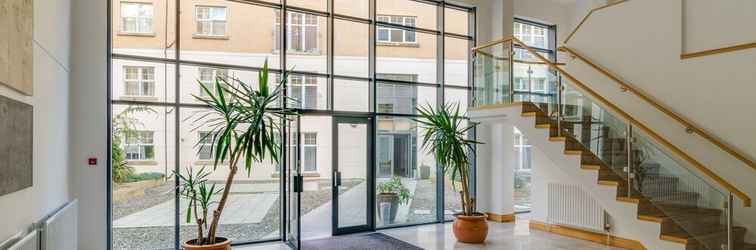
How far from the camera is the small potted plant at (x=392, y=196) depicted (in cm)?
784

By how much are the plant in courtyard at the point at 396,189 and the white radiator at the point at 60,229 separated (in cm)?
443

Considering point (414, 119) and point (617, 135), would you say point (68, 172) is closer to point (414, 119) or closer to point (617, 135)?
point (414, 119)

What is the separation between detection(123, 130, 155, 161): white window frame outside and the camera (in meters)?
5.84

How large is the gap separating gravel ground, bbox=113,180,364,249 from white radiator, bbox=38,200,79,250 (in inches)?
26.0

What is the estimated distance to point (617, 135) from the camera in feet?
17.4

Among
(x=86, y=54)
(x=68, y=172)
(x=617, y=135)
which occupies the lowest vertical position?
(x=68, y=172)

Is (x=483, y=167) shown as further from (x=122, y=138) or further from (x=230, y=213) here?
(x=122, y=138)

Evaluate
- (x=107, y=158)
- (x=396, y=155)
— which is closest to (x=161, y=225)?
(x=107, y=158)

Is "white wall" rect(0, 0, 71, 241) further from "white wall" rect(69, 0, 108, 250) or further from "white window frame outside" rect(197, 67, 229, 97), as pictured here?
"white window frame outside" rect(197, 67, 229, 97)

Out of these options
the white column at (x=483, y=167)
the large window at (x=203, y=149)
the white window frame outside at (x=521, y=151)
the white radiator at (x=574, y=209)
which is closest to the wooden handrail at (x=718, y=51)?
the white radiator at (x=574, y=209)

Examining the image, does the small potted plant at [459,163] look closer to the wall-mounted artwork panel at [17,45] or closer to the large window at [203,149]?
the large window at [203,149]

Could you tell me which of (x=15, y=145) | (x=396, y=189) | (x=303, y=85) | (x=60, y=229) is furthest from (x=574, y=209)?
(x=15, y=145)

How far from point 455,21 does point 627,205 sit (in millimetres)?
4812

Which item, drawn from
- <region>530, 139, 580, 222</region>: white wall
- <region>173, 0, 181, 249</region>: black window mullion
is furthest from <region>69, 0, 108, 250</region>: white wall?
<region>530, 139, 580, 222</region>: white wall
